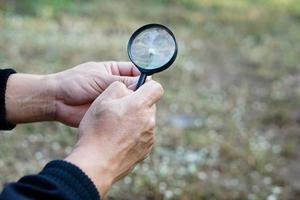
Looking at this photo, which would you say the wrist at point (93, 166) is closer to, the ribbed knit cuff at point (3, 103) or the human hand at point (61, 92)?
the human hand at point (61, 92)

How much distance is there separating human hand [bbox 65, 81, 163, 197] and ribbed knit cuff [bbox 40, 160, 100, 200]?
0.03 m

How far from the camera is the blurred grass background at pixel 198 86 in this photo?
3252 mm

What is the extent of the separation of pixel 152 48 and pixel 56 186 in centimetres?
60

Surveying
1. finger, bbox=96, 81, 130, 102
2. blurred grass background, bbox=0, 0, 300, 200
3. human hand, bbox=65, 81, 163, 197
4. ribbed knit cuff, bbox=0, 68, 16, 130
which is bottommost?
blurred grass background, bbox=0, 0, 300, 200

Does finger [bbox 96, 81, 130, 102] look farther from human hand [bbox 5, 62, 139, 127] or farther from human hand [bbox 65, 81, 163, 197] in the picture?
human hand [bbox 5, 62, 139, 127]

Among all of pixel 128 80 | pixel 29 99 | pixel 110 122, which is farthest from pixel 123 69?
pixel 110 122

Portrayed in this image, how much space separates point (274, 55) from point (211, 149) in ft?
7.48

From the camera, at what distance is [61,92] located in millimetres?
1840

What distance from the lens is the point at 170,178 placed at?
3191 mm

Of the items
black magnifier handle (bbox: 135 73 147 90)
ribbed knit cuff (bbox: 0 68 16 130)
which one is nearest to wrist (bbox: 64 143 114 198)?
black magnifier handle (bbox: 135 73 147 90)

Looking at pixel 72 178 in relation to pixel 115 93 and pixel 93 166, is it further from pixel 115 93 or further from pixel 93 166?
pixel 115 93

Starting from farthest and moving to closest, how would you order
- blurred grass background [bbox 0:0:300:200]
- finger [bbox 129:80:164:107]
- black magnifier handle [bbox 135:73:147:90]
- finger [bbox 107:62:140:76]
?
blurred grass background [bbox 0:0:300:200] < finger [bbox 107:62:140:76] < black magnifier handle [bbox 135:73:147:90] < finger [bbox 129:80:164:107]

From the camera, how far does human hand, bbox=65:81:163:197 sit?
1.33 meters

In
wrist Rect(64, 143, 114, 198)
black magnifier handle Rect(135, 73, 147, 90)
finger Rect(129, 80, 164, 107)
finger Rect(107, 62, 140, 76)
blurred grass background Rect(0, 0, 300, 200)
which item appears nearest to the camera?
wrist Rect(64, 143, 114, 198)
